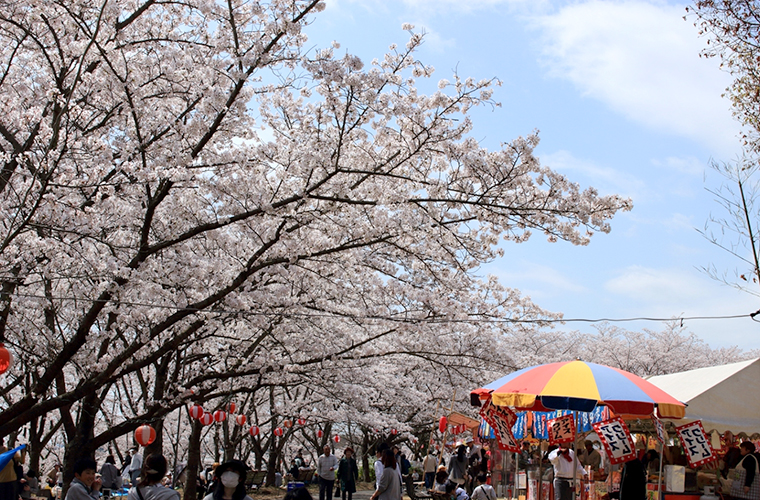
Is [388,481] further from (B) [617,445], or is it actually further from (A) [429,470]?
(A) [429,470]

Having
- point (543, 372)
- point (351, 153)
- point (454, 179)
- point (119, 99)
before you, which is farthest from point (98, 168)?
point (543, 372)

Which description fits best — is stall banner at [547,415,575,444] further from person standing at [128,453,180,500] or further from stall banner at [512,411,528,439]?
person standing at [128,453,180,500]

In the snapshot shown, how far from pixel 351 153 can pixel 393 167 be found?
98cm

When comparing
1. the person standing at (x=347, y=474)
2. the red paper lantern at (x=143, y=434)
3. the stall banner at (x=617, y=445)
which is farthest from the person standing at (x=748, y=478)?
the red paper lantern at (x=143, y=434)

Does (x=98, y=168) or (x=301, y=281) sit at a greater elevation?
(x=98, y=168)

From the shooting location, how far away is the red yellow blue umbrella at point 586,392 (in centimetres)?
829

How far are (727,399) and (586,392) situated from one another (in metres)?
3.41

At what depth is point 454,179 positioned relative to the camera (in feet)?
28.9

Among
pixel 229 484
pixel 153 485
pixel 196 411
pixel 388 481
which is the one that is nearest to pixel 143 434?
pixel 196 411

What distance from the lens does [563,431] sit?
10828mm

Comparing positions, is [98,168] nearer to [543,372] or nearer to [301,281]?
[301,281]

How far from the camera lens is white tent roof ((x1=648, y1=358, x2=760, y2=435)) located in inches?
392

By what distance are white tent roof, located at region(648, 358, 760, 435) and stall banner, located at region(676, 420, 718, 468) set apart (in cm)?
16

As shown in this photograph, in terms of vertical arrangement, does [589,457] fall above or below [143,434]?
below
